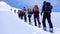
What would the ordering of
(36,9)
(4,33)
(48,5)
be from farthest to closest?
(36,9) < (48,5) < (4,33)

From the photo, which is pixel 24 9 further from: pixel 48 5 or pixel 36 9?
pixel 48 5

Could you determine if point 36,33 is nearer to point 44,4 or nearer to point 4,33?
point 4,33

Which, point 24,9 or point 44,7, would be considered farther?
point 24,9

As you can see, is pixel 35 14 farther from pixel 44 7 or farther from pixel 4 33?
pixel 4 33

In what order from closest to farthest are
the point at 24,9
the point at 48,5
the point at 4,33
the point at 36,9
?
the point at 4,33, the point at 48,5, the point at 36,9, the point at 24,9

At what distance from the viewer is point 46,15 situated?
8.94 m

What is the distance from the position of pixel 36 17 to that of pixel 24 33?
4389 mm

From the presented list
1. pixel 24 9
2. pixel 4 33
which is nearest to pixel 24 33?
pixel 4 33

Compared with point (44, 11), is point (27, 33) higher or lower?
lower

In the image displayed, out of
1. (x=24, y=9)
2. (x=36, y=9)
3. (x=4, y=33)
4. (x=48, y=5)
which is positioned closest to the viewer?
(x=4, y=33)

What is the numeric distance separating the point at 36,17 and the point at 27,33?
4360 millimetres

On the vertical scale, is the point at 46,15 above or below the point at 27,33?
above

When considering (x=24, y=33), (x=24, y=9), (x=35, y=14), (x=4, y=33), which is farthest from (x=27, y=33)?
(x=24, y=9)

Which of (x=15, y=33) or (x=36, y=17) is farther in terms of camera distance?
(x=36, y=17)
